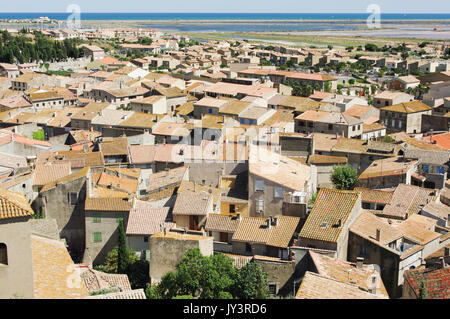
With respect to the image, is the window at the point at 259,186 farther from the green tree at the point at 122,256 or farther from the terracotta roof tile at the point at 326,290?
the terracotta roof tile at the point at 326,290

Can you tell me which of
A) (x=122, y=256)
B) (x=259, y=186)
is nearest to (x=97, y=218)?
(x=122, y=256)

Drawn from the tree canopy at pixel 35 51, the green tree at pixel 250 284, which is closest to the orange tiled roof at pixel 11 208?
the green tree at pixel 250 284

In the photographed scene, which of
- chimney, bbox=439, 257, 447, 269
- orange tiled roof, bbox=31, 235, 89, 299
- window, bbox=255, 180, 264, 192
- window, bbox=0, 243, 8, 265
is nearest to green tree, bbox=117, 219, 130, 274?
orange tiled roof, bbox=31, 235, 89, 299

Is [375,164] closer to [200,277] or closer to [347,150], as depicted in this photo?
[347,150]
